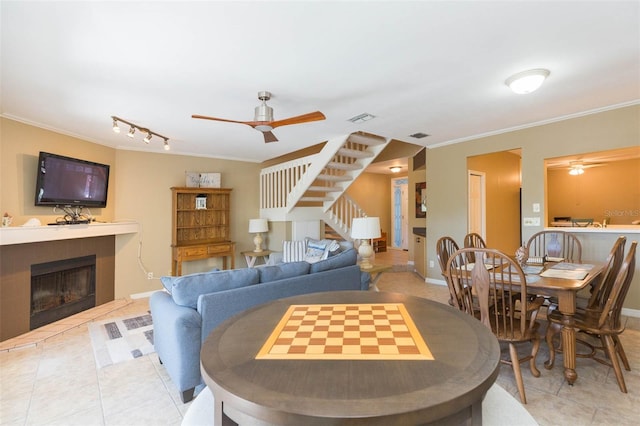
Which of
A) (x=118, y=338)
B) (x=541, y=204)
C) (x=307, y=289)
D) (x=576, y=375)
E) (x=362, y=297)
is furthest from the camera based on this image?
(x=541, y=204)

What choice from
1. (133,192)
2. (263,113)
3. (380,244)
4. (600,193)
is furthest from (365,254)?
(600,193)

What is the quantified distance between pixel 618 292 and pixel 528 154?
263 cm

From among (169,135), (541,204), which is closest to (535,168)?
(541,204)

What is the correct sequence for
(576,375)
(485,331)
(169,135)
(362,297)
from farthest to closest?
(169,135)
(576,375)
(362,297)
(485,331)

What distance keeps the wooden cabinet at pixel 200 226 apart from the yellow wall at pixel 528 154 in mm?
3731

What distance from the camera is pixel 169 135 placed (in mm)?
4328

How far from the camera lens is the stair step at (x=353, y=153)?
474 centimetres

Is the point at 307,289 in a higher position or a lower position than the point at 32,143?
lower

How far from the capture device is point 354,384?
33.4 inches

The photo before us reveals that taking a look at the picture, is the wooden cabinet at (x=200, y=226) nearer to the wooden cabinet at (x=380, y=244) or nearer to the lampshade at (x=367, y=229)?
the lampshade at (x=367, y=229)

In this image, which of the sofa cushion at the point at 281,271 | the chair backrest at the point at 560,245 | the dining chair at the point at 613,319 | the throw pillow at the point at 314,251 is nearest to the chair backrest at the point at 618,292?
the dining chair at the point at 613,319

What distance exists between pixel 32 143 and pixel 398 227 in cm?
827

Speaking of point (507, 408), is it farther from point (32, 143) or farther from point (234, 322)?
point (32, 143)

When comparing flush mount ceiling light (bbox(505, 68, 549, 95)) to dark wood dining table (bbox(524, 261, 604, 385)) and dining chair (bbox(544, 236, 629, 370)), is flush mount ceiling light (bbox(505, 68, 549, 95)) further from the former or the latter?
dark wood dining table (bbox(524, 261, 604, 385))
